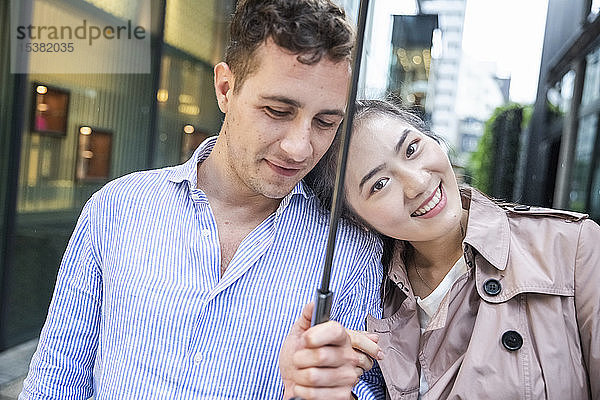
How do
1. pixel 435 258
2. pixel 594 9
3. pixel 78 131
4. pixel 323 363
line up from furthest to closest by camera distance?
1. pixel 78 131
2. pixel 594 9
3. pixel 435 258
4. pixel 323 363

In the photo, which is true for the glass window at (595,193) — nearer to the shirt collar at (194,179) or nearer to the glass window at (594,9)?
the glass window at (594,9)

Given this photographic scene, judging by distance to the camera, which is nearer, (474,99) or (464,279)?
(464,279)

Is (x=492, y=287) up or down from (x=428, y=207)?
down

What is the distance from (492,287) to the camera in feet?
3.96

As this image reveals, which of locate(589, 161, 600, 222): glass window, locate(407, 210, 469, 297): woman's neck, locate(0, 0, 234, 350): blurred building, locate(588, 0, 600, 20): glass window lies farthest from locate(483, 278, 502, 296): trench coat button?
locate(0, 0, 234, 350): blurred building

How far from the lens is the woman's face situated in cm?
126

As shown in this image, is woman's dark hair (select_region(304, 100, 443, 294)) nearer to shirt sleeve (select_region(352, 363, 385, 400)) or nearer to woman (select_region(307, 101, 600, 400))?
woman (select_region(307, 101, 600, 400))

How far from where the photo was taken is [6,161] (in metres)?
2.78

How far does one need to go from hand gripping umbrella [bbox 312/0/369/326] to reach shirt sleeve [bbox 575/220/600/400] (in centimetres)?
57

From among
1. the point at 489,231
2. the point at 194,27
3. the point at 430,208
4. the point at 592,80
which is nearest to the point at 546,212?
the point at 489,231

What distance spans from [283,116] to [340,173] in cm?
49

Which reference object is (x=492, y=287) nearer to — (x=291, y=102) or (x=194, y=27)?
(x=291, y=102)

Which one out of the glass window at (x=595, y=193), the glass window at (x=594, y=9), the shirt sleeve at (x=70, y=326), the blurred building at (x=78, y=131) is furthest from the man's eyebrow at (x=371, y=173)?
the blurred building at (x=78, y=131)

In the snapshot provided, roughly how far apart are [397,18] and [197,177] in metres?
1.55
